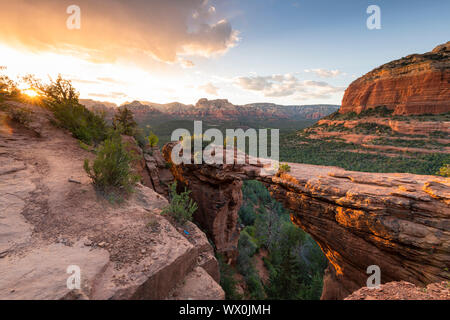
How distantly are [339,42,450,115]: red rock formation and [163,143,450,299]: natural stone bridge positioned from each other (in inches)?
1850

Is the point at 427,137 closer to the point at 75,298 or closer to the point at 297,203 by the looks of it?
the point at 297,203

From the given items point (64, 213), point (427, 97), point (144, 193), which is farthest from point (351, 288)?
point (427, 97)

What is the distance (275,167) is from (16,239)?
806 cm

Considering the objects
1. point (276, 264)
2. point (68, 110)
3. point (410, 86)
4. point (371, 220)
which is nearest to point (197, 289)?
point (371, 220)

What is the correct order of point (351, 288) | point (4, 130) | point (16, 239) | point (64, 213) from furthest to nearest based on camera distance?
point (351, 288) → point (4, 130) → point (64, 213) → point (16, 239)

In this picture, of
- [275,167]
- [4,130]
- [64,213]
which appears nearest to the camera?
[64,213]

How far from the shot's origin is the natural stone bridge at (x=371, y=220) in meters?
4.37

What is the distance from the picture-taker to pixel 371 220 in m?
4.98

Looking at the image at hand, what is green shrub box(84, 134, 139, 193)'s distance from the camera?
3.97 meters

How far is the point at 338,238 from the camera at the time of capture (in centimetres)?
603

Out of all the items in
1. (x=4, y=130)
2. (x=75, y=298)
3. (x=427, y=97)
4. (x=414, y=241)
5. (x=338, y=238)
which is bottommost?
(x=338, y=238)

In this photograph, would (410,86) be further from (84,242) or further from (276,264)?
(84,242)

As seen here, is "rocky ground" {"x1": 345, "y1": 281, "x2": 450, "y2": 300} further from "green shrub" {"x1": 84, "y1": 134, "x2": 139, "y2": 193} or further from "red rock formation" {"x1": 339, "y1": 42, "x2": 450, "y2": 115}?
"red rock formation" {"x1": 339, "y1": 42, "x2": 450, "y2": 115}

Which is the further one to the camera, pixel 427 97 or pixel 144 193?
pixel 427 97
